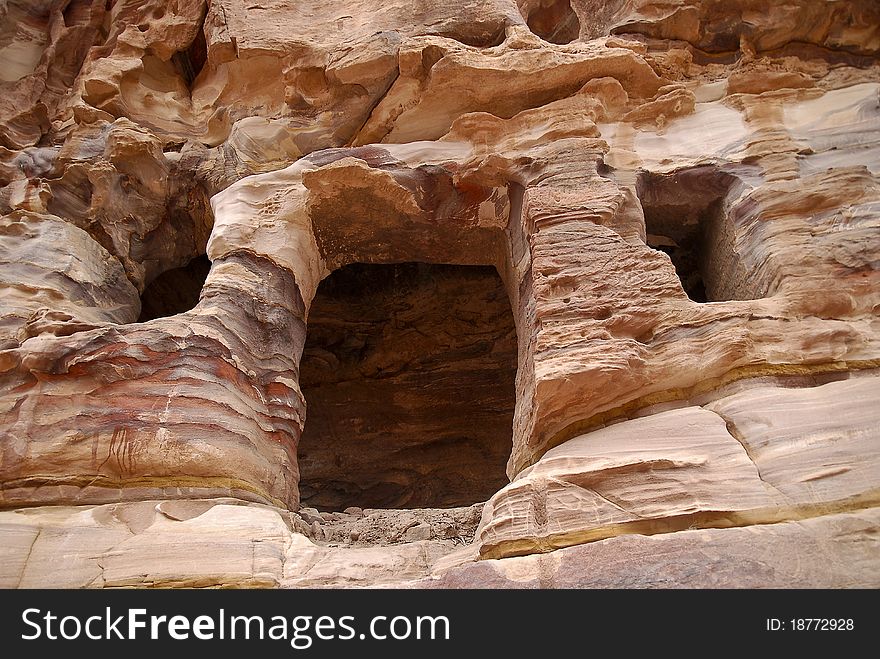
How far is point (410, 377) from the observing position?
9.66 meters

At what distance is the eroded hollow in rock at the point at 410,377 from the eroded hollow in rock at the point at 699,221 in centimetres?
273

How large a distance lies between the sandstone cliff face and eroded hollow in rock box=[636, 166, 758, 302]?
0.11 ft

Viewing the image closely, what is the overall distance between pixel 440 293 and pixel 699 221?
348 centimetres

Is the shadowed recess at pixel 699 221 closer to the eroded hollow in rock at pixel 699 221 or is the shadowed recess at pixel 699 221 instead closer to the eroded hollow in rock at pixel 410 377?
the eroded hollow in rock at pixel 699 221

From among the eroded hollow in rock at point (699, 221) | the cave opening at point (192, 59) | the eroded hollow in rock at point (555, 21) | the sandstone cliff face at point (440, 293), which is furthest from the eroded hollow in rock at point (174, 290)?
the eroded hollow in rock at point (555, 21)

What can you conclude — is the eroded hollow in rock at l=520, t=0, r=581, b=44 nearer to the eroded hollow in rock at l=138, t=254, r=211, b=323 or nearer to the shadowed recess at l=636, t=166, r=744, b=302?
the shadowed recess at l=636, t=166, r=744, b=302

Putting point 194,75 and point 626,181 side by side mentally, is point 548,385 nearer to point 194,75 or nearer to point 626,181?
point 626,181

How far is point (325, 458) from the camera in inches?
367

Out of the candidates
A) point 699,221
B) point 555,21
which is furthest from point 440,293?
point 555,21

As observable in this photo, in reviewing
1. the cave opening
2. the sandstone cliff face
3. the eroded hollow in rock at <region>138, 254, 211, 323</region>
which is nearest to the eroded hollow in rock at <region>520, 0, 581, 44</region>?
the sandstone cliff face

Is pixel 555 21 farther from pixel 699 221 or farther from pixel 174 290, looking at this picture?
pixel 174 290

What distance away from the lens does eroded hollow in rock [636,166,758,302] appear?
6.19 meters
